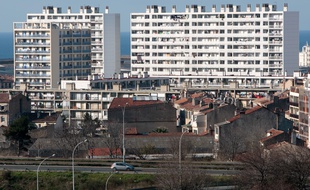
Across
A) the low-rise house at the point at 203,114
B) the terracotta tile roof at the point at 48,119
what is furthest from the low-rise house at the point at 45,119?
the low-rise house at the point at 203,114

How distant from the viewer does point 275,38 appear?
131 metres

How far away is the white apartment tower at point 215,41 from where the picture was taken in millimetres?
131375

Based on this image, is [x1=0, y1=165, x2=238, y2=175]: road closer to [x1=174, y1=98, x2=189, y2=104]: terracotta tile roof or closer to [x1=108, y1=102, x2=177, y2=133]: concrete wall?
[x1=108, y1=102, x2=177, y2=133]: concrete wall

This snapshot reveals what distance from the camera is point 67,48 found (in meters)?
120

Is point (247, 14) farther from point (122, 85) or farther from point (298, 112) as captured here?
point (298, 112)

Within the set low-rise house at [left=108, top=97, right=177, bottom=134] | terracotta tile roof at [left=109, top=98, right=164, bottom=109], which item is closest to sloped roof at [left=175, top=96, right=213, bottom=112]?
low-rise house at [left=108, top=97, right=177, bottom=134]

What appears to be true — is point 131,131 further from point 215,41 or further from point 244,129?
point 215,41

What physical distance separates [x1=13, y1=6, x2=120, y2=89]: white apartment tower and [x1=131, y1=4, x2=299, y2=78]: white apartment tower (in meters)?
2.99

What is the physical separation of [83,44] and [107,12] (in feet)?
43.3

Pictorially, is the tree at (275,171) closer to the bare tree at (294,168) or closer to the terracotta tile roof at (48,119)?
the bare tree at (294,168)

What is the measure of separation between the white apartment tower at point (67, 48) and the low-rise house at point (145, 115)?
86.1ft

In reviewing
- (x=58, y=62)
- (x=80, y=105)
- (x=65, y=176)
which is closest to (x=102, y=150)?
(x=65, y=176)

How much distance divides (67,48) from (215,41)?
19270 mm

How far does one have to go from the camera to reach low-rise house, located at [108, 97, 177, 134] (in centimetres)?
8081
